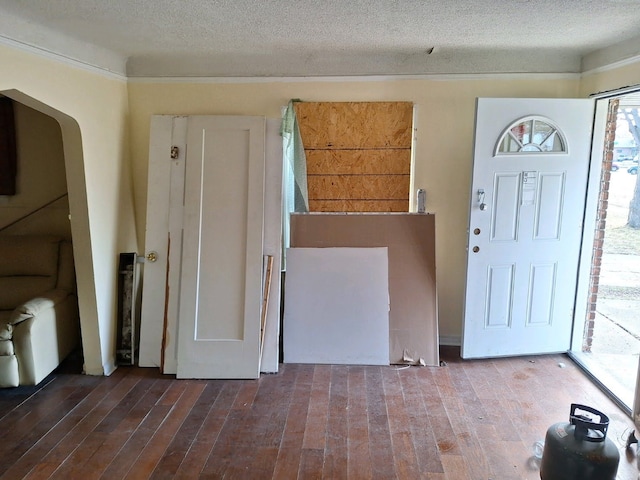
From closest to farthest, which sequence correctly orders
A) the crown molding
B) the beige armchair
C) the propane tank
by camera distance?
1. the propane tank
2. the crown molding
3. the beige armchair

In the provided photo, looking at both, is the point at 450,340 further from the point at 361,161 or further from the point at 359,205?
the point at 361,161

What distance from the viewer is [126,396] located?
9.86 feet

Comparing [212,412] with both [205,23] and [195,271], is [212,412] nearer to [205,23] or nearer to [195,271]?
[195,271]

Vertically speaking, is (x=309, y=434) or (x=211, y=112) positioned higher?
(x=211, y=112)

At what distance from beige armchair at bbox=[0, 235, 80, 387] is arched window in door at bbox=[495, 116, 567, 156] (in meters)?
3.40

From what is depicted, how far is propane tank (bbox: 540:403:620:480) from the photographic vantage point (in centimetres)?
201

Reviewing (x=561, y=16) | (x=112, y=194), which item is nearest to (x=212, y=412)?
(x=112, y=194)

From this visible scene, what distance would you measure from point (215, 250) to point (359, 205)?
117 cm

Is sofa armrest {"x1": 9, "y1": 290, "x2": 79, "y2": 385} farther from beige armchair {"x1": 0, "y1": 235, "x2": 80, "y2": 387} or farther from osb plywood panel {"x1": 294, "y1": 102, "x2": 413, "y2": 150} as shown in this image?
osb plywood panel {"x1": 294, "y1": 102, "x2": 413, "y2": 150}

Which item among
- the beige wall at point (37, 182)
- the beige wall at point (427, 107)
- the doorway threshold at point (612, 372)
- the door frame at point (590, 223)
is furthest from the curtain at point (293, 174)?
the doorway threshold at point (612, 372)

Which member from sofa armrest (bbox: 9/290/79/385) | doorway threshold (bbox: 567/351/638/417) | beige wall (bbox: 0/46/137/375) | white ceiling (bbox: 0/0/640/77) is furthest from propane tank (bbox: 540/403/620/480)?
sofa armrest (bbox: 9/290/79/385)

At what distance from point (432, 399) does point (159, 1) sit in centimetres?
279

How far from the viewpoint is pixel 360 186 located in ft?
11.7

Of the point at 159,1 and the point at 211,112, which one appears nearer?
the point at 159,1
